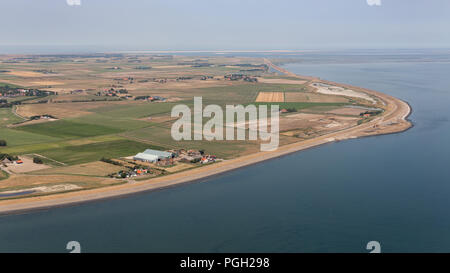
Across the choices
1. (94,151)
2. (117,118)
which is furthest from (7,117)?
(94,151)

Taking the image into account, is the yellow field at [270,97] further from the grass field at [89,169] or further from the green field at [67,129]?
the grass field at [89,169]

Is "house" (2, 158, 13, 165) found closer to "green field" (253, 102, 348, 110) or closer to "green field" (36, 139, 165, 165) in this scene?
"green field" (36, 139, 165, 165)

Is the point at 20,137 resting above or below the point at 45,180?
above

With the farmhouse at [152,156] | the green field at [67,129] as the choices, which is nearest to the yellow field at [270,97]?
the green field at [67,129]

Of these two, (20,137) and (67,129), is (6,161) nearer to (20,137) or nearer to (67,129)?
(20,137)

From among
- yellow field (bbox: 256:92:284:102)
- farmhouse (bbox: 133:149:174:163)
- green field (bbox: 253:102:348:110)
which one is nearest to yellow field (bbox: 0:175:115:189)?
farmhouse (bbox: 133:149:174:163)

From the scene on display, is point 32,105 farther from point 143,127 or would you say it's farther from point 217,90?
point 217,90
